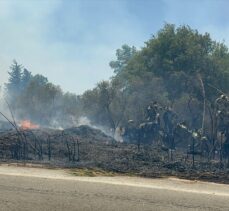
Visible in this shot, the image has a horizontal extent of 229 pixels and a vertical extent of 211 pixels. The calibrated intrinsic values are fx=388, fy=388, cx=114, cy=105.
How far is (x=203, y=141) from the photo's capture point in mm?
26453

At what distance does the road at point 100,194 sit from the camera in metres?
10.7

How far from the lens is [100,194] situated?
11.6m

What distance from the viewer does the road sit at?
10719 millimetres

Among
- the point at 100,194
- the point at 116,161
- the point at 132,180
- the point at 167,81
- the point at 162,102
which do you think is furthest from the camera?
the point at 167,81

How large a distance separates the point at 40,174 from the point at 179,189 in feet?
16.4

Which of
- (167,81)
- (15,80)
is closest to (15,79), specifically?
(15,80)

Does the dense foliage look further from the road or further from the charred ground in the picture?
the road

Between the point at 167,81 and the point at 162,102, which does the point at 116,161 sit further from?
the point at 167,81

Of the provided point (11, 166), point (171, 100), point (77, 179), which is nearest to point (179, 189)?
point (77, 179)

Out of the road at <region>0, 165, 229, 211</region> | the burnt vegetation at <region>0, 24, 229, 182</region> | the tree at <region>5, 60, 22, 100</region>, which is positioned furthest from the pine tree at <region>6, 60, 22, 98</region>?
the road at <region>0, 165, 229, 211</region>

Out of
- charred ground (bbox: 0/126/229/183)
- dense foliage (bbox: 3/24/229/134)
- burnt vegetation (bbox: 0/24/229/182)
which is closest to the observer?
charred ground (bbox: 0/126/229/183)

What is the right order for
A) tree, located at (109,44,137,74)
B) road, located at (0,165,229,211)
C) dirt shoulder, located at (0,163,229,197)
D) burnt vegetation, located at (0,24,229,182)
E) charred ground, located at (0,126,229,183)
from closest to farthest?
1. road, located at (0,165,229,211)
2. dirt shoulder, located at (0,163,229,197)
3. charred ground, located at (0,126,229,183)
4. burnt vegetation, located at (0,24,229,182)
5. tree, located at (109,44,137,74)

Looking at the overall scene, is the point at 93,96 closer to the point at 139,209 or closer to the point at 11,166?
the point at 11,166

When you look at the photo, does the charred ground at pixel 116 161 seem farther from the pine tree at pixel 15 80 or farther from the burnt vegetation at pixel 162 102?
the pine tree at pixel 15 80
